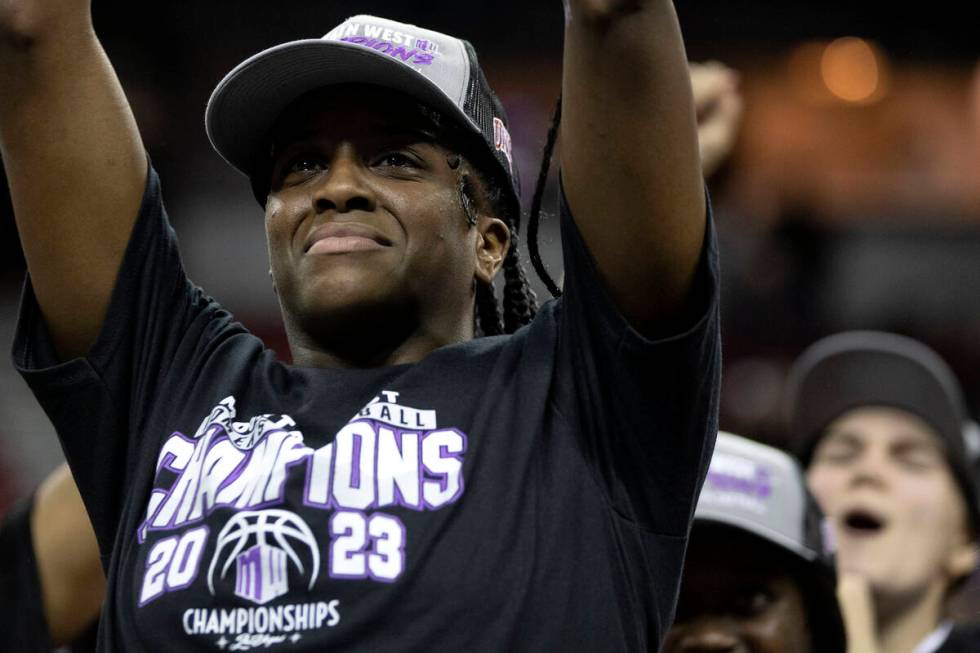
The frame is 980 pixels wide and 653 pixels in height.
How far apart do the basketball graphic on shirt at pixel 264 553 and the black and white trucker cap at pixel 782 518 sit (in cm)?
98

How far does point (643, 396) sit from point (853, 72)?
9.60m

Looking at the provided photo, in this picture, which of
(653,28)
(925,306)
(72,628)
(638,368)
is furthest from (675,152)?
(925,306)

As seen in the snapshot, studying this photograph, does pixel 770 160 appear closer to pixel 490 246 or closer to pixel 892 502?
pixel 892 502

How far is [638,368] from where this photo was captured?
1704 millimetres

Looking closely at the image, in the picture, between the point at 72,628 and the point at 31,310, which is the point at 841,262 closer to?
the point at 72,628

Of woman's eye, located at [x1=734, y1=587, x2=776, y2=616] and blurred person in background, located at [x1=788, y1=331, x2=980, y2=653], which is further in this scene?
blurred person in background, located at [x1=788, y1=331, x2=980, y2=653]

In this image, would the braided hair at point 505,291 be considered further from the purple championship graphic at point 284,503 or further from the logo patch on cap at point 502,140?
the purple championship graphic at point 284,503

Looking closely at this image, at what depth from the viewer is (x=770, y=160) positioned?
10.3 metres

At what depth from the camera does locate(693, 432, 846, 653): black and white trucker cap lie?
2520 millimetres

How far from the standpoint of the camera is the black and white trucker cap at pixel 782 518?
252cm

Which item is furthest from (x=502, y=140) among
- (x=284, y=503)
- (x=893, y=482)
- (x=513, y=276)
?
(x=893, y=482)

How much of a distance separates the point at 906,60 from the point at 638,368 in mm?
9227

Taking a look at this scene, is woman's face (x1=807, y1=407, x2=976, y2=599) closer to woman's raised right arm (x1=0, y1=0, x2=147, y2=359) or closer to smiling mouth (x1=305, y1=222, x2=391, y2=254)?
smiling mouth (x1=305, y1=222, x2=391, y2=254)

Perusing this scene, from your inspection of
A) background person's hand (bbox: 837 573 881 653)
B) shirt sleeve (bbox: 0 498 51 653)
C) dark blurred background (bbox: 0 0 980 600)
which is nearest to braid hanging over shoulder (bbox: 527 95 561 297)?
shirt sleeve (bbox: 0 498 51 653)
